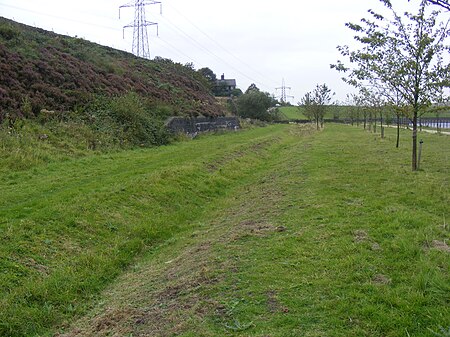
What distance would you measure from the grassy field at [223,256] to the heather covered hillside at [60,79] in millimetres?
9022

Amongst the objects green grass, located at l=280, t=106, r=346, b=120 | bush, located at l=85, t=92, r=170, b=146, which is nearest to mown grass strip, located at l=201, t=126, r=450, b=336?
bush, located at l=85, t=92, r=170, b=146

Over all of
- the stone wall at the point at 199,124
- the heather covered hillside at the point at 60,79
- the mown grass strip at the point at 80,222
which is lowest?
the mown grass strip at the point at 80,222

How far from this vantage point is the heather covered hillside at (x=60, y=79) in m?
21.3

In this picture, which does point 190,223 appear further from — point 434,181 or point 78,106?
point 78,106

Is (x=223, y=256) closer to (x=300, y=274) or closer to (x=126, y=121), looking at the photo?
(x=300, y=274)

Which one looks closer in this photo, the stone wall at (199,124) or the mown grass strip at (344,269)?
the mown grass strip at (344,269)

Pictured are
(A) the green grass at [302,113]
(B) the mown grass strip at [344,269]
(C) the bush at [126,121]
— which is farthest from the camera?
(A) the green grass at [302,113]

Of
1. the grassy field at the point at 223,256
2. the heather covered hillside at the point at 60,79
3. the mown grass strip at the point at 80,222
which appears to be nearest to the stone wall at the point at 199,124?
the heather covered hillside at the point at 60,79

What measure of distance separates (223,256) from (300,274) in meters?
1.56

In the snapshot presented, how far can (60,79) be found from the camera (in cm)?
2584

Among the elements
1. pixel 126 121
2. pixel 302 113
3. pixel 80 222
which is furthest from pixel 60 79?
pixel 302 113

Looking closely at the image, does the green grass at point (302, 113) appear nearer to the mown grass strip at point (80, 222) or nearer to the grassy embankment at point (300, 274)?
the mown grass strip at point (80, 222)

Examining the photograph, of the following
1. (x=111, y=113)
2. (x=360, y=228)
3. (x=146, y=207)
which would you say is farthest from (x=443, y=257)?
(x=111, y=113)

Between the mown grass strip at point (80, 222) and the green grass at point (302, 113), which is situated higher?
the green grass at point (302, 113)
